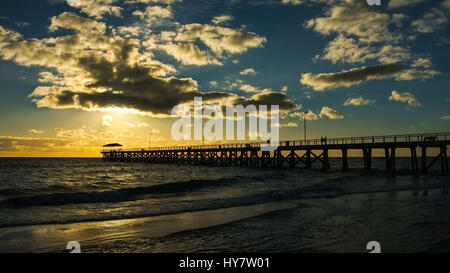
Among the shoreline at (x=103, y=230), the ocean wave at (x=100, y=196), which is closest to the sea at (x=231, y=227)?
the shoreline at (x=103, y=230)

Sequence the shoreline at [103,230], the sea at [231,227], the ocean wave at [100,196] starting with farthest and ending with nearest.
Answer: the ocean wave at [100,196]
the shoreline at [103,230]
the sea at [231,227]

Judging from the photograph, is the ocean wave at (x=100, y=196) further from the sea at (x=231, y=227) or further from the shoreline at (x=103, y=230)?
the shoreline at (x=103, y=230)

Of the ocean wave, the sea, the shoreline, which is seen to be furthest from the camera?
the ocean wave

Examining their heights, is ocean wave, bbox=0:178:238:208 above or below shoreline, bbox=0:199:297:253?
below

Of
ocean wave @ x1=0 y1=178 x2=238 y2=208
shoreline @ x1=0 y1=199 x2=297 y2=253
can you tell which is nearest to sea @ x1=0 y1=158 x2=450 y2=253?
shoreline @ x1=0 y1=199 x2=297 y2=253

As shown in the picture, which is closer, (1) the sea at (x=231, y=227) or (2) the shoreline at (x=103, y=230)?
(1) the sea at (x=231, y=227)

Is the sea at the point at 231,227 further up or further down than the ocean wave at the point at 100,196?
further up

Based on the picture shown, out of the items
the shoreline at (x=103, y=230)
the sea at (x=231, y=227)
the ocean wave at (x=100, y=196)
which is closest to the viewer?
the sea at (x=231, y=227)

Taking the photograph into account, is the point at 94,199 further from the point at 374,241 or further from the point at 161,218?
the point at 374,241

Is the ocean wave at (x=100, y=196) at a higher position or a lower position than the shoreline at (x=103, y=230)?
lower

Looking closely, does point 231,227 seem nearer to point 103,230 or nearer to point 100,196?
point 103,230

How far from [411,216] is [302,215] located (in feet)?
10.9

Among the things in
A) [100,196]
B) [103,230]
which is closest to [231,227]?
[103,230]

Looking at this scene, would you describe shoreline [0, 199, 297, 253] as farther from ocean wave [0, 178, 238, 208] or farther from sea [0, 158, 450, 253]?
ocean wave [0, 178, 238, 208]
